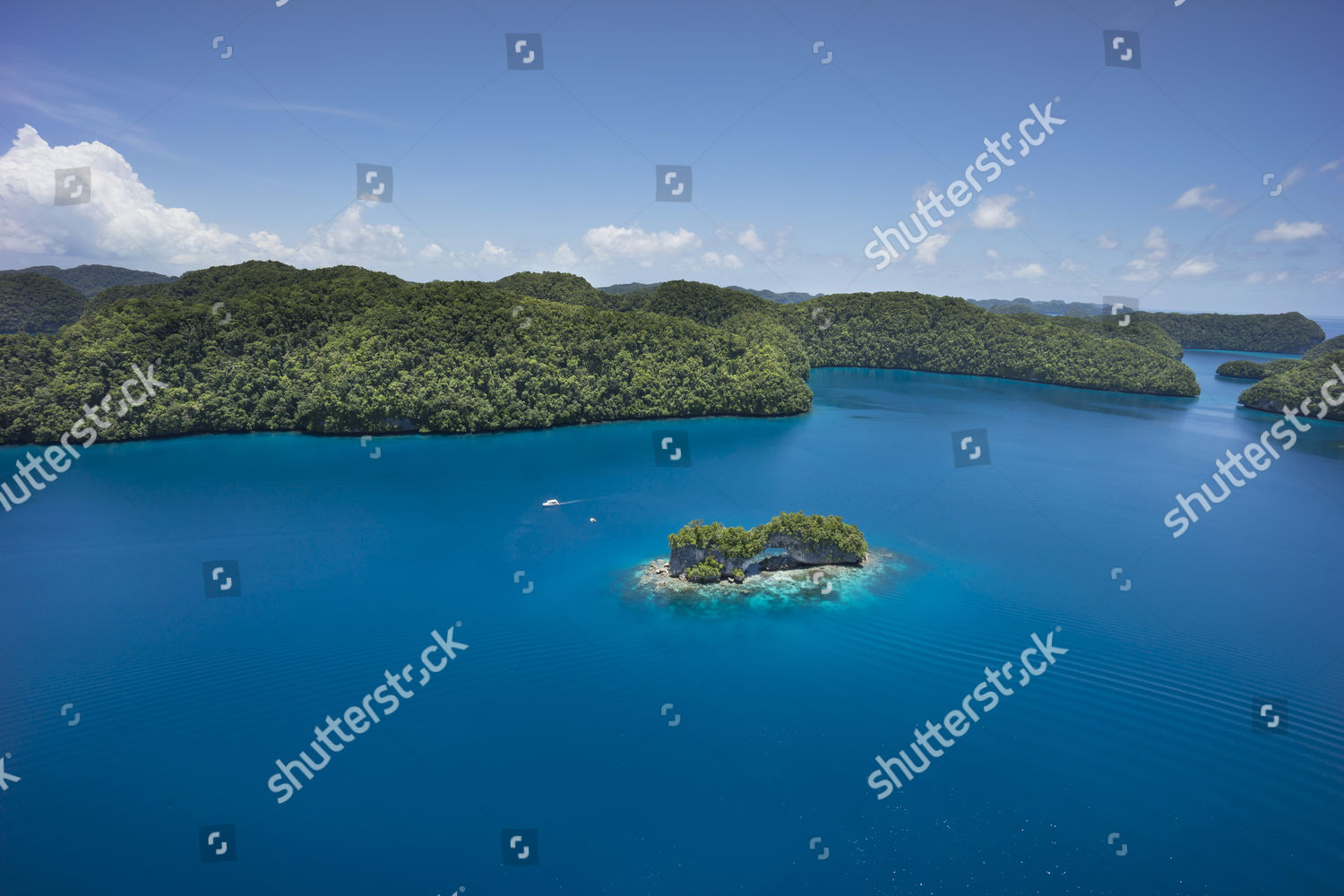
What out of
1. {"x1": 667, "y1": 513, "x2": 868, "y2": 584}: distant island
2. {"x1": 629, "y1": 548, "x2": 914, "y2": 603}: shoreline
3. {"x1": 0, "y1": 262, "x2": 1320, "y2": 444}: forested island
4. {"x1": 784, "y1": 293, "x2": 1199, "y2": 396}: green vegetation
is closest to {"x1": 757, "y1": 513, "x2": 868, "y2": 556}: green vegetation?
{"x1": 667, "y1": 513, "x2": 868, "y2": 584}: distant island

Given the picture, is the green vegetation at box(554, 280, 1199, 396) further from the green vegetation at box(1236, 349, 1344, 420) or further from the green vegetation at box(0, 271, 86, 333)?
the green vegetation at box(0, 271, 86, 333)

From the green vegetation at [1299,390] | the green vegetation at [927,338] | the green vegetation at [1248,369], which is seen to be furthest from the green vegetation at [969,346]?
the green vegetation at [1248,369]

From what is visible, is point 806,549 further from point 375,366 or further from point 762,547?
point 375,366

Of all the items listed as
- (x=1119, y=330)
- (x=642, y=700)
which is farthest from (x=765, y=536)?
(x=1119, y=330)

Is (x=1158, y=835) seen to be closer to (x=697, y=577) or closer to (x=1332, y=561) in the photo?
(x=697, y=577)

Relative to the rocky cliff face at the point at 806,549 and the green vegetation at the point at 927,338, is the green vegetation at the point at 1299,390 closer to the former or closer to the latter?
the green vegetation at the point at 927,338

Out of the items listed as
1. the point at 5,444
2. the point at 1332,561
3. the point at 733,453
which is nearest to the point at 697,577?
the point at 733,453
